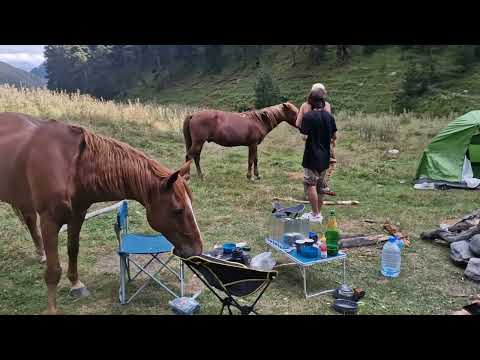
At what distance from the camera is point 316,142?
471 cm

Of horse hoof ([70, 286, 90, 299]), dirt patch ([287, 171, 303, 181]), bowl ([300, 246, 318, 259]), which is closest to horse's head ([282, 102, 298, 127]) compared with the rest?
dirt patch ([287, 171, 303, 181])

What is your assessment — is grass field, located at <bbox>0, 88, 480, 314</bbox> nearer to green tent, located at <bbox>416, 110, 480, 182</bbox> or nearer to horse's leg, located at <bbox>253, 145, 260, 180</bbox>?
horse's leg, located at <bbox>253, 145, 260, 180</bbox>

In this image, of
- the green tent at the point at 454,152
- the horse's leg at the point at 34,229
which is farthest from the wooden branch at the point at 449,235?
the horse's leg at the point at 34,229

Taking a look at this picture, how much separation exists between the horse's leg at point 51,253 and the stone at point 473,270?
3662 millimetres

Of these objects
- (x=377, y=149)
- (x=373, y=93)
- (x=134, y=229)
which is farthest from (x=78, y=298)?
(x=373, y=93)

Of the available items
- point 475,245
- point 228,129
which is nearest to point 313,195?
point 475,245

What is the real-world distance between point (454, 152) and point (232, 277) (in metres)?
6.48

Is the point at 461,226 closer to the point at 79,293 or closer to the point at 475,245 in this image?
the point at 475,245

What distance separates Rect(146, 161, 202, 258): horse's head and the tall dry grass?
8213 millimetres

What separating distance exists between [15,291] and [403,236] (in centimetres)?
425

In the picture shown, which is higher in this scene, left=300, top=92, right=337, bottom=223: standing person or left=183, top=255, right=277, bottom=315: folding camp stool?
left=300, top=92, right=337, bottom=223: standing person

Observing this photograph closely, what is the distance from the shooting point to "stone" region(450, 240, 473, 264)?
4.00 metres

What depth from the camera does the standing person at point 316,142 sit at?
461 cm
